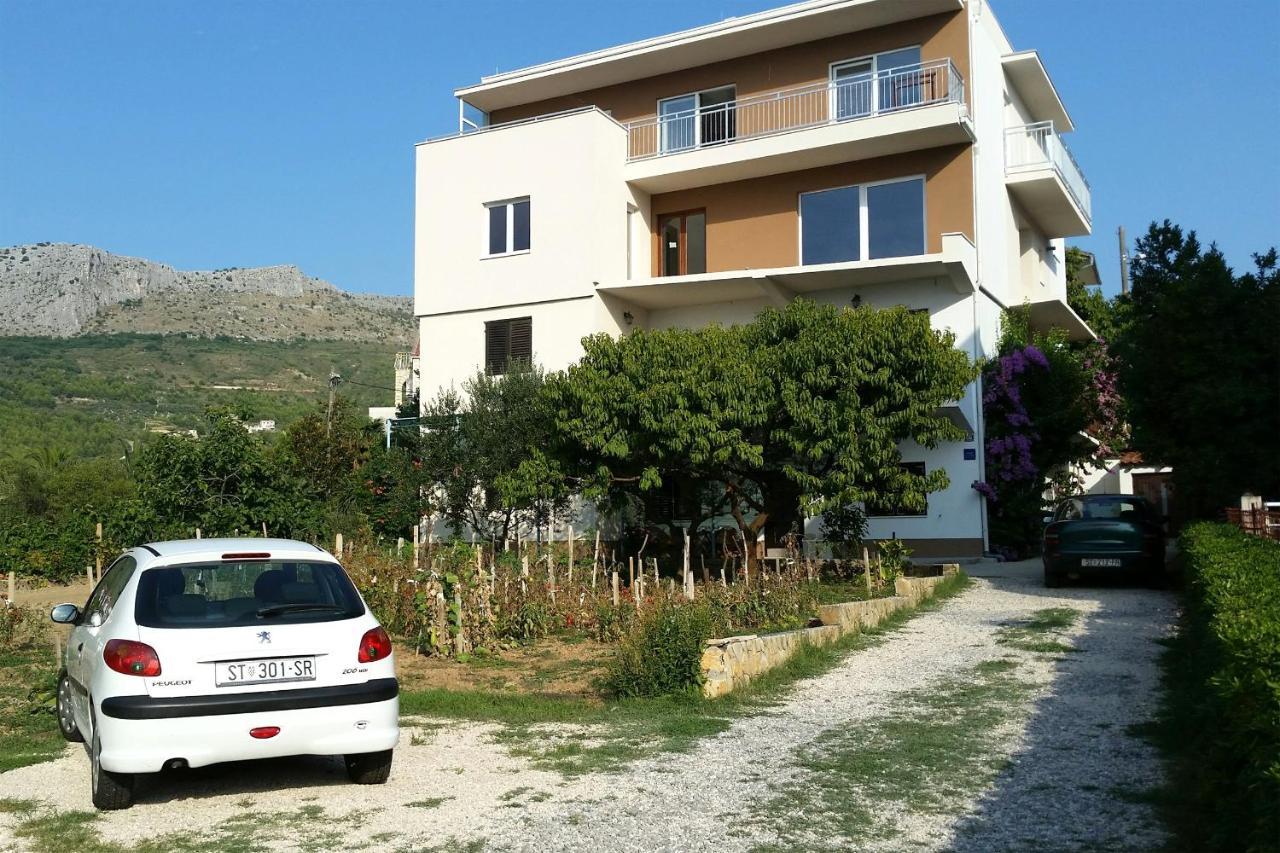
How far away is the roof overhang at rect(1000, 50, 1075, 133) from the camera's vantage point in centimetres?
2747

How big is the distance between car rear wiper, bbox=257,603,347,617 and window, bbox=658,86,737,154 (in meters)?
21.0

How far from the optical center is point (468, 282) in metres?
27.5

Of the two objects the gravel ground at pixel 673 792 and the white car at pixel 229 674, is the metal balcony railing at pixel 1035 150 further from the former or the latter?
the white car at pixel 229 674

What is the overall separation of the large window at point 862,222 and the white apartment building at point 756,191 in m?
0.04

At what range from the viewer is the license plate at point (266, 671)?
6.22m

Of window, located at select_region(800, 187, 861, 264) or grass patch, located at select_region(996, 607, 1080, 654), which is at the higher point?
window, located at select_region(800, 187, 861, 264)

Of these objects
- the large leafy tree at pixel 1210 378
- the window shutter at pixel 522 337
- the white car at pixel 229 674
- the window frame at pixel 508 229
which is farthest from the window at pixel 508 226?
the white car at pixel 229 674

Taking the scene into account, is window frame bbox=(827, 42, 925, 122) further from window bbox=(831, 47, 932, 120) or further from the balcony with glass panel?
the balcony with glass panel

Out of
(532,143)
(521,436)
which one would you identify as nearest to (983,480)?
(521,436)

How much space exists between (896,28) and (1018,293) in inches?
293

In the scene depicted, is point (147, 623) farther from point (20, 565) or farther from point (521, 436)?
point (20, 565)

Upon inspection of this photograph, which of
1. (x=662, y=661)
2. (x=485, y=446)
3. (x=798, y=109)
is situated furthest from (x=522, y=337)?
(x=662, y=661)

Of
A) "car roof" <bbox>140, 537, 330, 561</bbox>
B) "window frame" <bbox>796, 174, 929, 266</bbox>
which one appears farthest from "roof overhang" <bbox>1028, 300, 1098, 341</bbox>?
"car roof" <bbox>140, 537, 330, 561</bbox>

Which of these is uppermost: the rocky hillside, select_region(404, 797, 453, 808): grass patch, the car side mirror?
the rocky hillside
